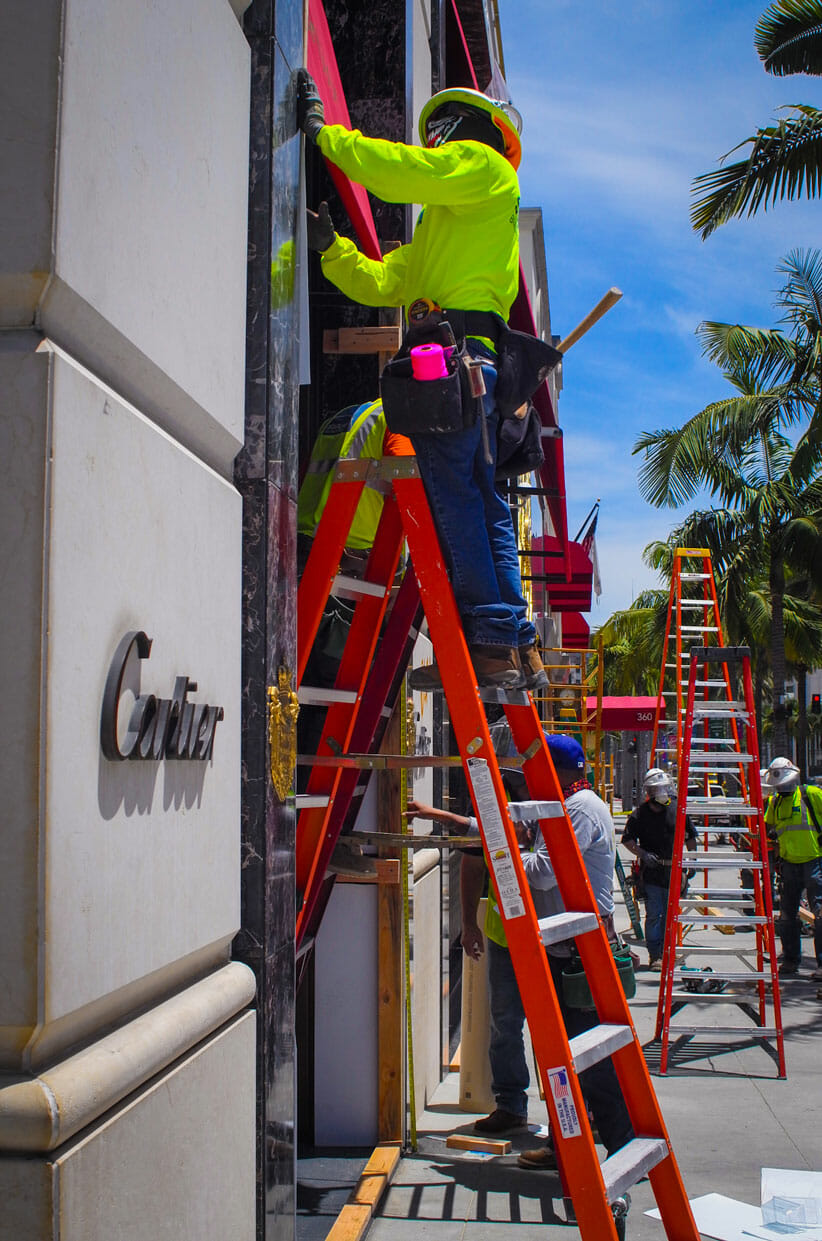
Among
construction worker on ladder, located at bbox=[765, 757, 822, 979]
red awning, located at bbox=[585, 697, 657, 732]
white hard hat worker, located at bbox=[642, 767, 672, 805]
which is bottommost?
construction worker on ladder, located at bbox=[765, 757, 822, 979]

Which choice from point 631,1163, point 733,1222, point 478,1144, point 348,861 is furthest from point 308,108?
point 478,1144

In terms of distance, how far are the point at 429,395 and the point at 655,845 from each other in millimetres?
8603

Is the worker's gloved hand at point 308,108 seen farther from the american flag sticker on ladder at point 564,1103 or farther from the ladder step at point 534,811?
the american flag sticker on ladder at point 564,1103

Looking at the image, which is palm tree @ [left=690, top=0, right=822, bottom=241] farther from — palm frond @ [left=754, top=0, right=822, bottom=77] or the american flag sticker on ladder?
the american flag sticker on ladder

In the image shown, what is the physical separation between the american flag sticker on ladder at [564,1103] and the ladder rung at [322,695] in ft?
4.40

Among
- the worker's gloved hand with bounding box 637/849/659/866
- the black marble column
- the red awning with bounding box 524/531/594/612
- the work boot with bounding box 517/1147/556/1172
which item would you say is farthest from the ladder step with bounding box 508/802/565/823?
the red awning with bounding box 524/531/594/612

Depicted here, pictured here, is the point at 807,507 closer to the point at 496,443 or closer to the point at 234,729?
the point at 496,443

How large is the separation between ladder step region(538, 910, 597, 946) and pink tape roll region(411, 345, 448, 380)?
5.30 ft

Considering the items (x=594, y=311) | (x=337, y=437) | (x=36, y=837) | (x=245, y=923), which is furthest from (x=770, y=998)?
(x=36, y=837)

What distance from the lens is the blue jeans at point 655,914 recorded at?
1102 cm

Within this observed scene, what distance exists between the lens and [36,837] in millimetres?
1466

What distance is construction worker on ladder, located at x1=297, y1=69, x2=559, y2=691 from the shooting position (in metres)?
3.39

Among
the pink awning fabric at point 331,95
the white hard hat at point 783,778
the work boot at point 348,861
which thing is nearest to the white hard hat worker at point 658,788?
the white hard hat at point 783,778

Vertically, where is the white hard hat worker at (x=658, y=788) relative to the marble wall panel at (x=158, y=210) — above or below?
below
